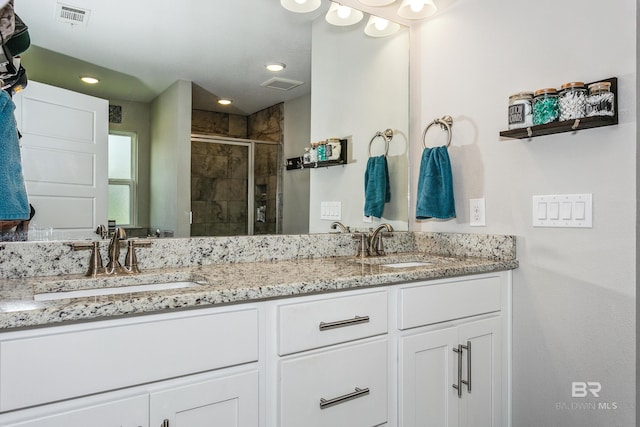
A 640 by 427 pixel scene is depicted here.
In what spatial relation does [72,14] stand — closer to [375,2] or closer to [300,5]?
[300,5]

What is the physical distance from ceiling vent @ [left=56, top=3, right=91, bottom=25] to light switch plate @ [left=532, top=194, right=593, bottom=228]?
5.91 feet

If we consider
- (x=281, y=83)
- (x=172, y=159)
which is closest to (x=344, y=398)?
(x=172, y=159)

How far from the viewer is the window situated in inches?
59.6

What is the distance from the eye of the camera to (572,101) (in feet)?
4.93

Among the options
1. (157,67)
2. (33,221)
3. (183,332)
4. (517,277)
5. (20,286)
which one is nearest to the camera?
(183,332)

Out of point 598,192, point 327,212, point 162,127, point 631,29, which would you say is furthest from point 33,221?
point 631,29

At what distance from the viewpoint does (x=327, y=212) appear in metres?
2.05

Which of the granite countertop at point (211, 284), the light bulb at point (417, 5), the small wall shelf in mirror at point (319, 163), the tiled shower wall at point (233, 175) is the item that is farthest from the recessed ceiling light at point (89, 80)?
the light bulb at point (417, 5)

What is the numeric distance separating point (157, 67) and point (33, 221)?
702 millimetres

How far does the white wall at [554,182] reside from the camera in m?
1.46

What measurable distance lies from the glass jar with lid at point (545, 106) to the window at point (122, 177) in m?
1.50

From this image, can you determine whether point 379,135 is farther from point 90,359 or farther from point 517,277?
point 90,359

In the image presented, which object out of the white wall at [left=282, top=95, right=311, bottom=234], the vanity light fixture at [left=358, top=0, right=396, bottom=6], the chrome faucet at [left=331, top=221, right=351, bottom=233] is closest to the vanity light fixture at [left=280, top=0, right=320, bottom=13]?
the vanity light fixture at [left=358, top=0, right=396, bottom=6]

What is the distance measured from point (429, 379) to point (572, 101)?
43.8 inches
